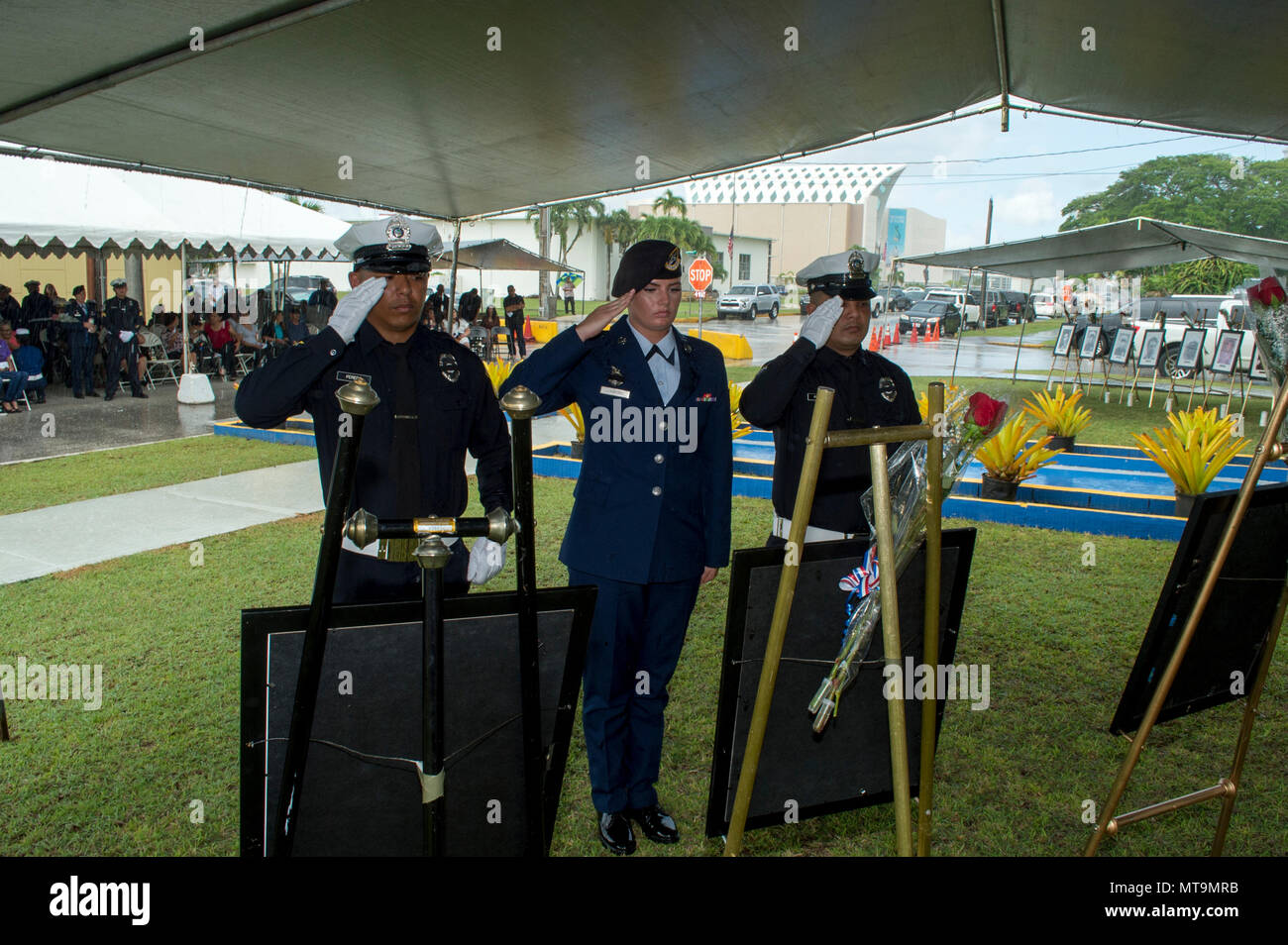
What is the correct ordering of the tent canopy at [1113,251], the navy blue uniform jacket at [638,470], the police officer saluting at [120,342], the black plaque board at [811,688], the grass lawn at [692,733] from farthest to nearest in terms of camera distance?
1. the police officer saluting at [120,342]
2. the tent canopy at [1113,251]
3. the grass lawn at [692,733]
4. the navy blue uniform jacket at [638,470]
5. the black plaque board at [811,688]

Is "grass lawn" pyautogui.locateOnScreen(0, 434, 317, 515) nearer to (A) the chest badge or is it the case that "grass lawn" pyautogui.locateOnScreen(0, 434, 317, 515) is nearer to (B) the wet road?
(B) the wet road

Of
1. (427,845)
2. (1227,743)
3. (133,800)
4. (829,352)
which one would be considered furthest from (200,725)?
(1227,743)

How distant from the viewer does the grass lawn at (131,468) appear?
795cm

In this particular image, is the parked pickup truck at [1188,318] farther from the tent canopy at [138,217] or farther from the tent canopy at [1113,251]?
the tent canopy at [138,217]

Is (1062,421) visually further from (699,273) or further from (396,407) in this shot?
(699,273)

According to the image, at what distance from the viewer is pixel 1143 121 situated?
17.9 feet

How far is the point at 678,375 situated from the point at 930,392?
87 cm

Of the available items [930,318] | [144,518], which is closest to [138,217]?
[144,518]

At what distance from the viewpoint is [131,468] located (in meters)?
9.05

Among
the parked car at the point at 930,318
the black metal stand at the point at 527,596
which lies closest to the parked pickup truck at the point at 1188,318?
the parked car at the point at 930,318

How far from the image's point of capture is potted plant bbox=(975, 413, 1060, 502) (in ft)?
25.5

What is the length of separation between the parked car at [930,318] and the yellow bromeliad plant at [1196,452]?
2491cm

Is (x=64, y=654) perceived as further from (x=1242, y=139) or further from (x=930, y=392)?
(x=1242, y=139)
